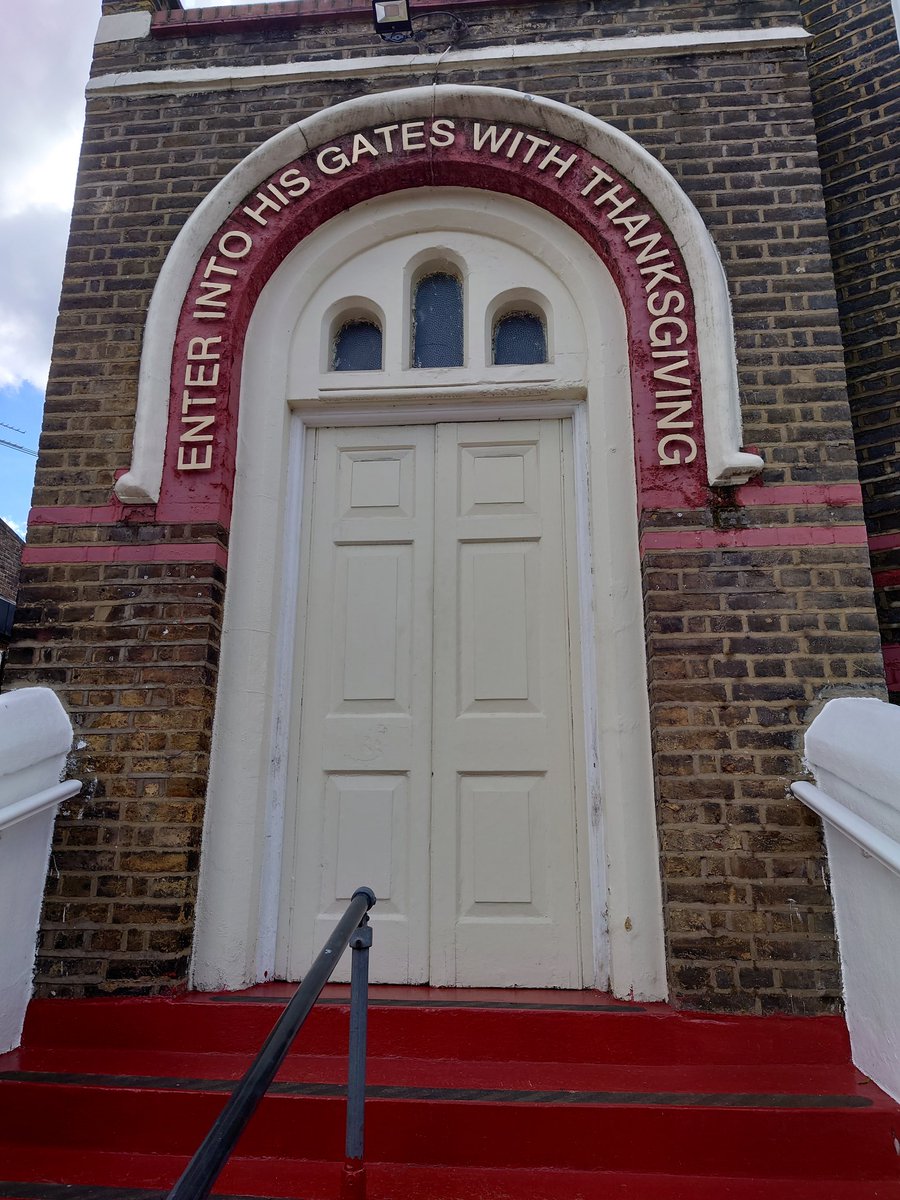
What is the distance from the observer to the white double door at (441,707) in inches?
139

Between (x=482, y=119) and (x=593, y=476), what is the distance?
2.05 meters

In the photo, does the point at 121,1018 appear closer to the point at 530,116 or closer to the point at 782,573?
the point at 782,573

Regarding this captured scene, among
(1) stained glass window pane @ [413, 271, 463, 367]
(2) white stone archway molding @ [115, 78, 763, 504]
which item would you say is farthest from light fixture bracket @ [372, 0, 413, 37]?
(1) stained glass window pane @ [413, 271, 463, 367]

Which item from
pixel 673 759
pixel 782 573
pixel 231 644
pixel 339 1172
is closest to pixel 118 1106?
pixel 339 1172

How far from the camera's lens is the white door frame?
3438 mm

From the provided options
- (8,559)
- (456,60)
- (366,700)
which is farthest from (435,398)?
(8,559)

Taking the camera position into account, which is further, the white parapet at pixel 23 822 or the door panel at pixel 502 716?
the door panel at pixel 502 716

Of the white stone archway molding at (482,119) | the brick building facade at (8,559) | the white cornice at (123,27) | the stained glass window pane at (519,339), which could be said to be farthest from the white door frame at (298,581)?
the brick building facade at (8,559)

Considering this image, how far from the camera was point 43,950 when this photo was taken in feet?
10.9

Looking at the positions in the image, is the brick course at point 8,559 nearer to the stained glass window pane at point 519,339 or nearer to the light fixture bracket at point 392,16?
the light fixture bracket at point 392,16

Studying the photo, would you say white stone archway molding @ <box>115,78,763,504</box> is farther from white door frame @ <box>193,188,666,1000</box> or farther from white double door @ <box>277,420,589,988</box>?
white double door @ <box>277,420,589,988</box>

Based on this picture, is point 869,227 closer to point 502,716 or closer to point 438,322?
point 438,322

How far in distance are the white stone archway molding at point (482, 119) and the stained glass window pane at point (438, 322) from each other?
864mm

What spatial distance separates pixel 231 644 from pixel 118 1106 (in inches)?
71.6
